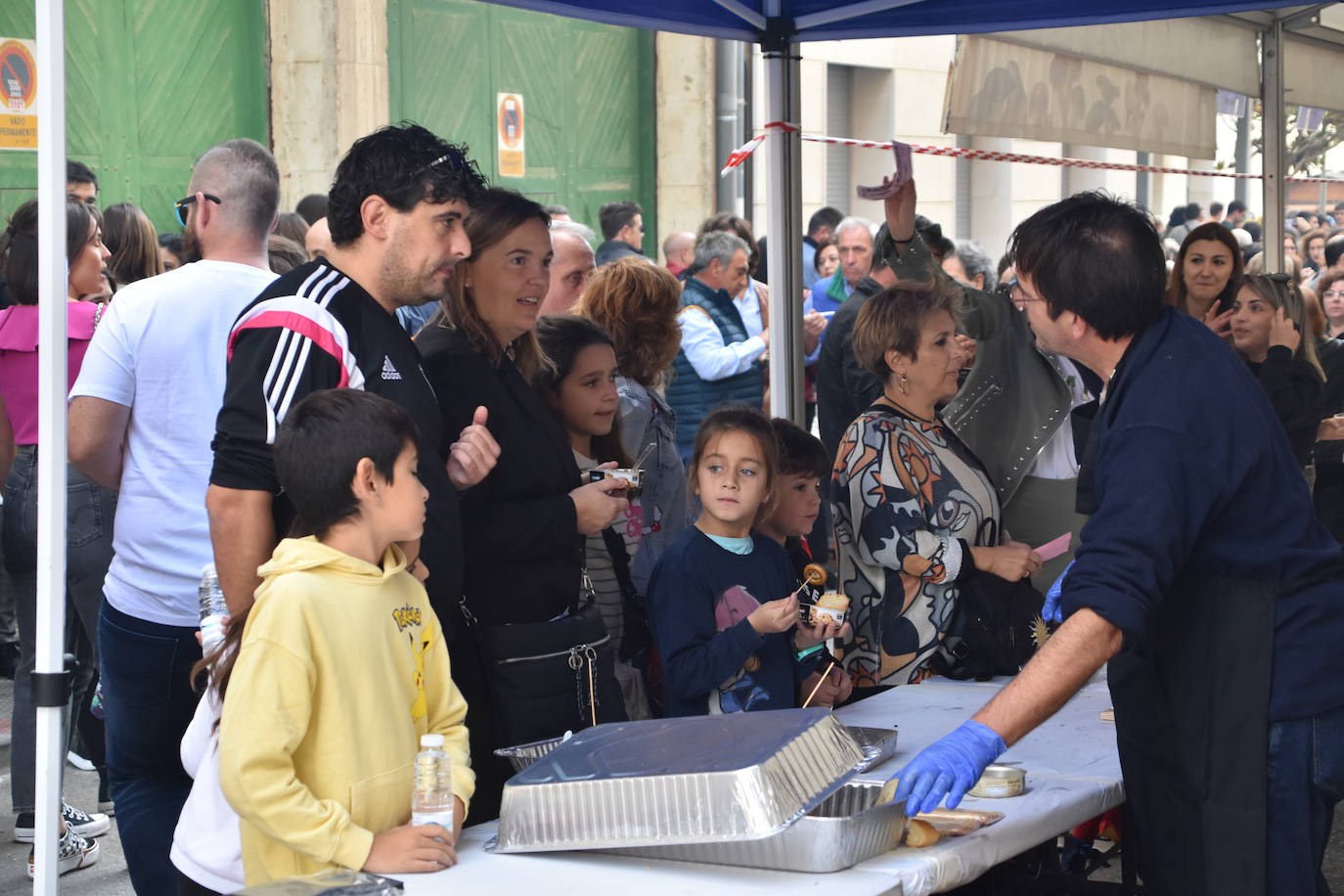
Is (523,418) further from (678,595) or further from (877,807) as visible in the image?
(877,807)

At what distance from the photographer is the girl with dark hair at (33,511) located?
4.32m

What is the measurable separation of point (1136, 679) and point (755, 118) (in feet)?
37.2

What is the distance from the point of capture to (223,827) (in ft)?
7.64

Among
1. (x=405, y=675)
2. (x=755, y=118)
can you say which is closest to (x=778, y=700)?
(x=405, y=675)

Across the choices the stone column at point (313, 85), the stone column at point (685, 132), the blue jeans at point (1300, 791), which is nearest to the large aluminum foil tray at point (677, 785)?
the blue jeans at point (1300, 791)

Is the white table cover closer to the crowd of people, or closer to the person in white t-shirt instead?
the crowd of people

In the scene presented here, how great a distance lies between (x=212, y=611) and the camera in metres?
2.47

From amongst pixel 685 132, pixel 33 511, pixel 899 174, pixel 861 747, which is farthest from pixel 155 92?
pixel 861 747

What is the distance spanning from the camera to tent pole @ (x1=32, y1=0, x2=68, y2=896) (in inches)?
99.3

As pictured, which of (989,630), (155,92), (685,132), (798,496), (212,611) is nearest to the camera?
(212,611)

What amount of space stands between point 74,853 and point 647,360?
7.24 feet

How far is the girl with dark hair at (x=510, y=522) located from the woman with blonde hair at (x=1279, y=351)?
11.1 feet

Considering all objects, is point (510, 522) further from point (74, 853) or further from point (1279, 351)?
point (1279, 351)

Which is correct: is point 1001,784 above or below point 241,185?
below
